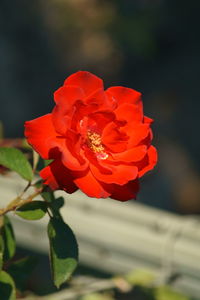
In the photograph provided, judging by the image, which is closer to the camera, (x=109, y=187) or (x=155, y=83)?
(x=109, y=187)

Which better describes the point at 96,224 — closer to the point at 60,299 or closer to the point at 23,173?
the point at 60,299

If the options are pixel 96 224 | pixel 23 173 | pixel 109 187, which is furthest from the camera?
pixel 96 224

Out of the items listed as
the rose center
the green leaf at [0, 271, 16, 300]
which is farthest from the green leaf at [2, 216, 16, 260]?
the rose center

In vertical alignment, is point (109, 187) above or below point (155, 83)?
above

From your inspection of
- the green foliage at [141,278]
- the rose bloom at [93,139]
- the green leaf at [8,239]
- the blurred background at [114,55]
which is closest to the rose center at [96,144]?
the rose bloom at [93,139]

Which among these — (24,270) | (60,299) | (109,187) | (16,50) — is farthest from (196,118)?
(109,187)

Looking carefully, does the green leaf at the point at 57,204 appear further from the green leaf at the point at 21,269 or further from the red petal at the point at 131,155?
the green leaf at the point at 21,269
